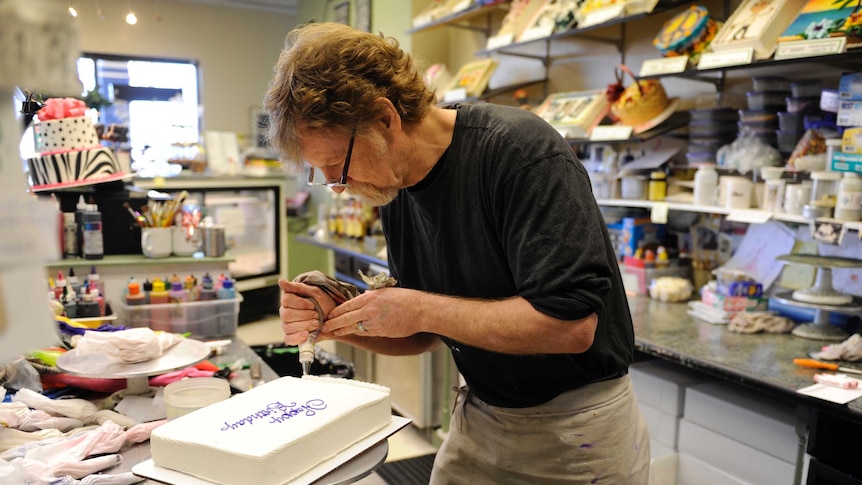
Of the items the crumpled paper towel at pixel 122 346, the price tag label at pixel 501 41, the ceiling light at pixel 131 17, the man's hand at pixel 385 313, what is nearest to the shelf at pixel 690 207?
the price tag label at pixel 501 41

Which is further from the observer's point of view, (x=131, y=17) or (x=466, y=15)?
(x=131, y=17)

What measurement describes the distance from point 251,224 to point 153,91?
177 centimetres

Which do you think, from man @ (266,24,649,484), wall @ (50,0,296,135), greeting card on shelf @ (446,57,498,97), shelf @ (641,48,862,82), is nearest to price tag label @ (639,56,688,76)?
shelf @ (641,48,862,82)

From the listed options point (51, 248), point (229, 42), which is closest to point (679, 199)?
point (51, 248)

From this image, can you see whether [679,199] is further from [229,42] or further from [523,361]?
[229,42]

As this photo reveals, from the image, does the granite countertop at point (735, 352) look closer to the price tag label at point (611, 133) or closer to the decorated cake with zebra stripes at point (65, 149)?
the price tag label at point (611, 133)

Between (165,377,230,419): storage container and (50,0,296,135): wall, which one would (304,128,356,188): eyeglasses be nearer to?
(165,377,230,419): storage container

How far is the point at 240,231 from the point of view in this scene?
5.97m

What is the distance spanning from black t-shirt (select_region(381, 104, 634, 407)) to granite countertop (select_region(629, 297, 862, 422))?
2.11ft

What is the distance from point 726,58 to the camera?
2.23 meters

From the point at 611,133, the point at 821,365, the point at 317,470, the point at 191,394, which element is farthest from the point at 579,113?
the point at 317,470

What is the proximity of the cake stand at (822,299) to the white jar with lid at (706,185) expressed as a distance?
40 centimetres

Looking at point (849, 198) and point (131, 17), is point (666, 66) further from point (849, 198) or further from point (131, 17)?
point (131, 17)

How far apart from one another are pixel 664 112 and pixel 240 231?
4.26m
